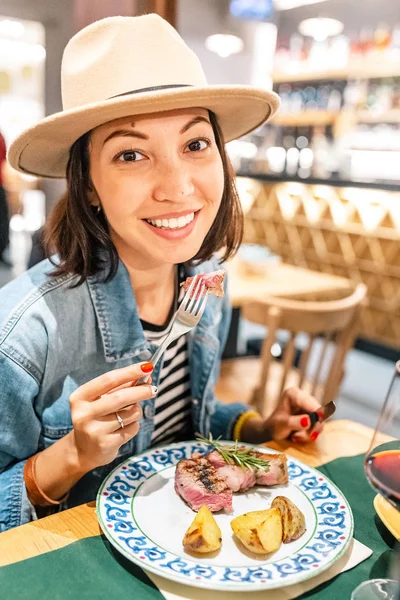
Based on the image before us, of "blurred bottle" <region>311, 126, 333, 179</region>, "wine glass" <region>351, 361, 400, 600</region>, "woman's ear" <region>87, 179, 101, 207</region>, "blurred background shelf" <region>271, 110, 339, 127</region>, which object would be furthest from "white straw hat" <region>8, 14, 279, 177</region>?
"blurred background shelf" <region>271, 110, 339, 127</region>

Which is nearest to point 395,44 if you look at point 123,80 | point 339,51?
point 339,51

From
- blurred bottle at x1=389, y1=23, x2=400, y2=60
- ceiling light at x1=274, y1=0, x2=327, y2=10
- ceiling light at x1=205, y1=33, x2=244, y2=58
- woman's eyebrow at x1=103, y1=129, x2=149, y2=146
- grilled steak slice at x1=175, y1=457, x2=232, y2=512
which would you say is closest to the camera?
grilled steak slice at x1=175, y1=457, x2=232, y2=512

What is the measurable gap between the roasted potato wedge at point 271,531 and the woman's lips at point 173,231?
20.6 inches

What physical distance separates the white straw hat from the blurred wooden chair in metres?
1.19

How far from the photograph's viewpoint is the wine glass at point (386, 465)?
736 mm

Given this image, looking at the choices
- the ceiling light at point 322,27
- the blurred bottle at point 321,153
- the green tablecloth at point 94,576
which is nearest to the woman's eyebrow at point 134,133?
the green tablecloth at point 94,576

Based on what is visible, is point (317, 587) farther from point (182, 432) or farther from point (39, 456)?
point (182, 432)

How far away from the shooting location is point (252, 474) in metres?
1.01

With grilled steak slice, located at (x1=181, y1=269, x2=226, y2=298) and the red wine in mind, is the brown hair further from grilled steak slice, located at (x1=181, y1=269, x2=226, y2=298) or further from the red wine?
the red wine

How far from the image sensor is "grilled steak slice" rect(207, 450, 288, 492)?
997 millimetres

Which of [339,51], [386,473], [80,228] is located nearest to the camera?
[386,473]

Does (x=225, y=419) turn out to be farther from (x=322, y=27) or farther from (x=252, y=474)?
(x=322, y=27)

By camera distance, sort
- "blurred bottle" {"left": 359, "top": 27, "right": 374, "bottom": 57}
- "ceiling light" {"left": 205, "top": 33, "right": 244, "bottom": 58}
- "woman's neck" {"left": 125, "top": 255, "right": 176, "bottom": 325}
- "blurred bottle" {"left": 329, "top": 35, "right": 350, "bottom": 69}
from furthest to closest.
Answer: "blurred bottle" {"left": 329, "top": 35, "right": 350, "bottom": 69} < "blurred bottle" {"left": 359, "top": 27, "right": 374, "bottom": 57} < "ceiling light" {"left": 205, "top": 33, "right": 244, "bottom": 58} < "woman's neck" {"left": 125, "top": 255, "right": 176, "bottom": 325}

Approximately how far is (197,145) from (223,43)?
362 cm
